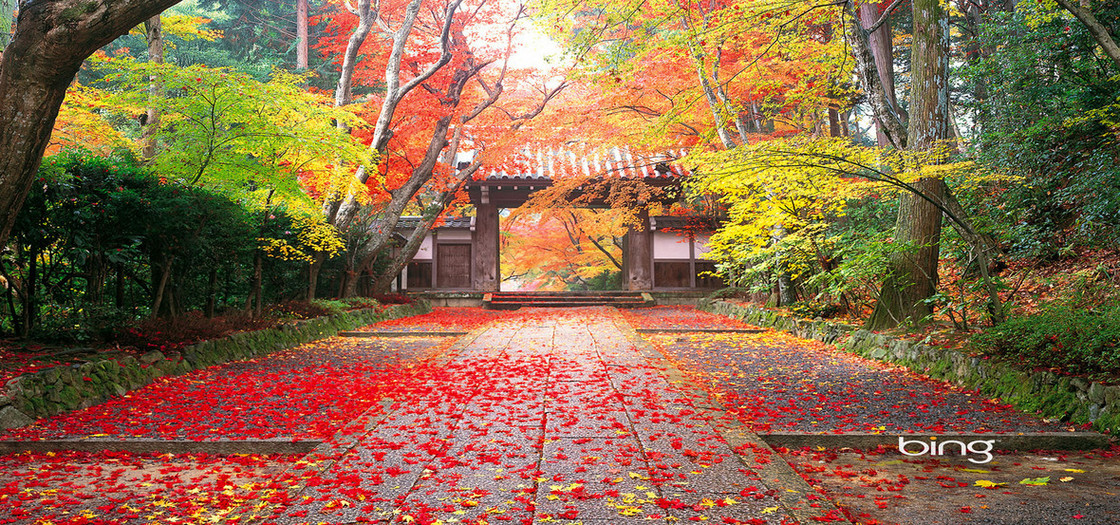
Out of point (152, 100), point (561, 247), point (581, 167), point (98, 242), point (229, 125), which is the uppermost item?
point (581, 167)

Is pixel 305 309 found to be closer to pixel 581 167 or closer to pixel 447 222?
pixel 447 222

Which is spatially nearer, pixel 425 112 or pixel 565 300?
pixel 425 112

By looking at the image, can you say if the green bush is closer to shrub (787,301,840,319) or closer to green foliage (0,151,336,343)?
shrub (787,301,840,319)

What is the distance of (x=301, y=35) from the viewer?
16016 mm

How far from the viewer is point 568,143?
1410cm

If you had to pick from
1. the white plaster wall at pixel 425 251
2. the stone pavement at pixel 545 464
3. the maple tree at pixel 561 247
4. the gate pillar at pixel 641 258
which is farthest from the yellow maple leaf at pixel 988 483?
the white plaster wall at pixel 425 251

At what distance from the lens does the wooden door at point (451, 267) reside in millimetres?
17859

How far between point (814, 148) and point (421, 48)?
9.69 metres

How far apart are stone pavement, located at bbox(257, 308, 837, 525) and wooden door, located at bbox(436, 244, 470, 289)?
12.5 meters

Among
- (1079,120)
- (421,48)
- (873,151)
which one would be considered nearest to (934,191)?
(873,151)

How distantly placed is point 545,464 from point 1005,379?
3.79 meters

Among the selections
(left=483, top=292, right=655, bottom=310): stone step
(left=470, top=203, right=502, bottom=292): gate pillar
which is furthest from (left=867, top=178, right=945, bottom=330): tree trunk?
(left=470, top=203, right=502, bottom=292): gate pillar

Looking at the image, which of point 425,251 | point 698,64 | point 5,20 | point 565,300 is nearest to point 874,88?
point 698,64

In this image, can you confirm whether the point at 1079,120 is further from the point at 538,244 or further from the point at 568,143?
the point at 538,244
